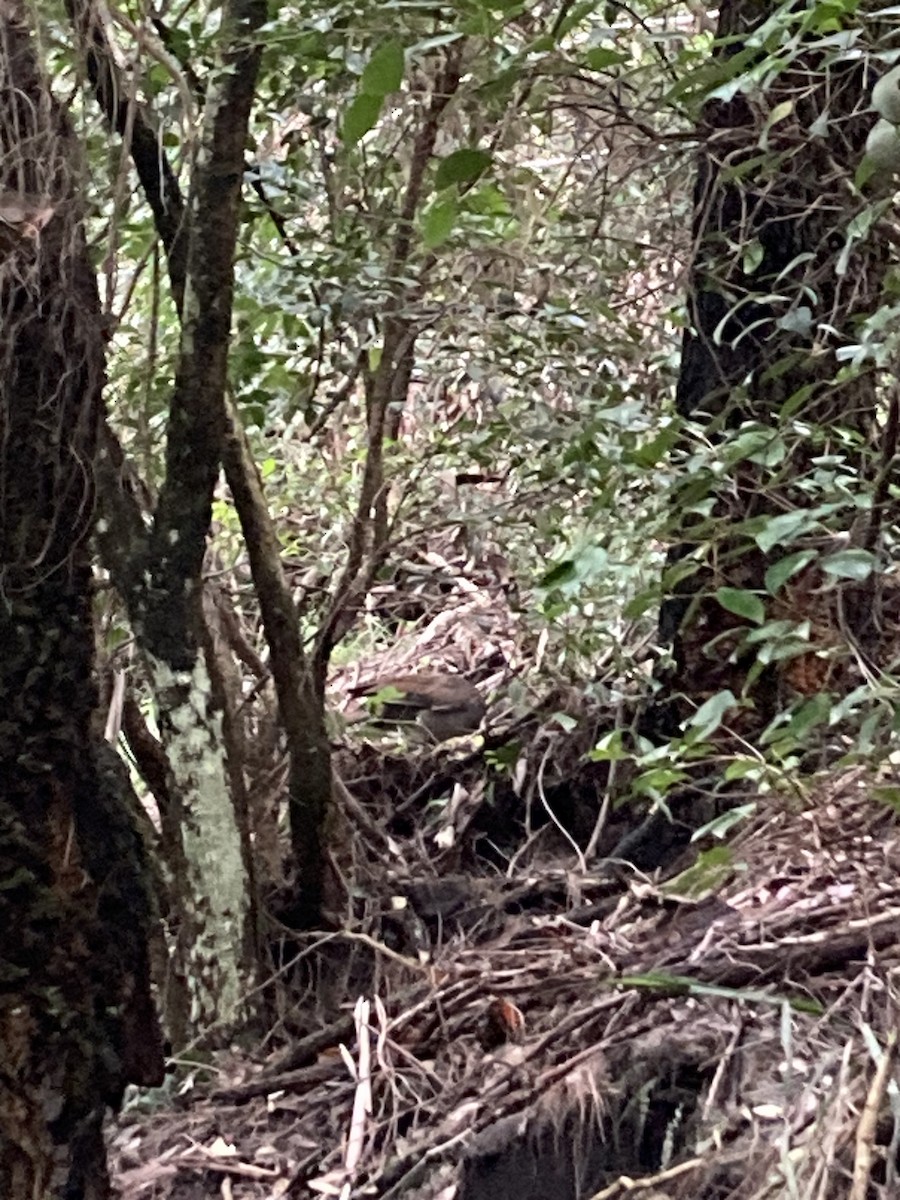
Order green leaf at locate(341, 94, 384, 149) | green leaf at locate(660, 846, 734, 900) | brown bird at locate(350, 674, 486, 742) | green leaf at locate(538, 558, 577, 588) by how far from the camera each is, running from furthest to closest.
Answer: brown bird at locate(350, 674, 486, 742) < green leaf at locate(660, 846, 734, 900) < green leaf at locate(538, 558, 577, 588) < green leaf at locate(341, 94, 384, 149)

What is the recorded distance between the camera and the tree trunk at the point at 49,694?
1900 millimetres

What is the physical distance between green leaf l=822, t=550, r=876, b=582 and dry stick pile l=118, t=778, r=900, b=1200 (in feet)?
1.81

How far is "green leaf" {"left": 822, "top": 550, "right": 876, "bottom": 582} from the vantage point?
5.63ft

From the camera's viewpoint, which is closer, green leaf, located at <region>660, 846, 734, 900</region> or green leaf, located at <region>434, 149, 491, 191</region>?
green leaf, located at <region>434, 149, 491, 191</region>

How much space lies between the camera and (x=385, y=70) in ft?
5.73

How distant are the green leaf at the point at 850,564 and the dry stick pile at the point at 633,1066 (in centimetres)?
55

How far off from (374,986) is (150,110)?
2.02m

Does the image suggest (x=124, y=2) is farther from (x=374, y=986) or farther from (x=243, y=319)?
(x=374, y=986)

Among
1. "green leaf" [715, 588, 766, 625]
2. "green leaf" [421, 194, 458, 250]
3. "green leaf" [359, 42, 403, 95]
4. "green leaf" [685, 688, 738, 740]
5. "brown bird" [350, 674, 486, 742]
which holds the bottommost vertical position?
"brown bird" [350, 674, 486, 742]

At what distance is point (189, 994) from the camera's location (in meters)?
3.16

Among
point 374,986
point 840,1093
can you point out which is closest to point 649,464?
point 840,1093

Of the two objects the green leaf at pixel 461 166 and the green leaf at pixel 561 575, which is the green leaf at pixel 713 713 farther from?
the green leaf at pixel 461 166

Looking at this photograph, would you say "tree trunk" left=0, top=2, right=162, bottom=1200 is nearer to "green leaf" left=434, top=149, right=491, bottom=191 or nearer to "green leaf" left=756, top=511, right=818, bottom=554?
"green leaf" left=434, top=149, right=491, bottom=191

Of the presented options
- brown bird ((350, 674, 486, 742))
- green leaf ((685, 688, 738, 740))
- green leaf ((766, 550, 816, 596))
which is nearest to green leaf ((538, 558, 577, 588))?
green leaf ((685, 688, 738, 740))
